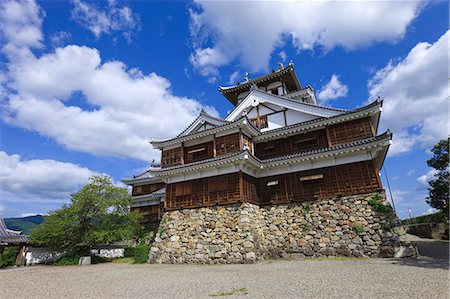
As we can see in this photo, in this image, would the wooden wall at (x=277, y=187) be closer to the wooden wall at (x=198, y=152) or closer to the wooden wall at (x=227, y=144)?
the wooden wall at (x=227, y=144)

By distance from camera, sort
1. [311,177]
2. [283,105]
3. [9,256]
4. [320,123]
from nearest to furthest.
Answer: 1. [311,177]
2. [320,123]
3. [9,256]
4. [283,105]

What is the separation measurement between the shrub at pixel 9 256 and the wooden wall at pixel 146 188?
43.2ft

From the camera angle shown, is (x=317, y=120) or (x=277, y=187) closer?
(x=277, y=187)

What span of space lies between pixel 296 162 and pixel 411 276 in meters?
9.55

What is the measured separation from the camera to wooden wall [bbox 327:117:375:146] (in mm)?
16875

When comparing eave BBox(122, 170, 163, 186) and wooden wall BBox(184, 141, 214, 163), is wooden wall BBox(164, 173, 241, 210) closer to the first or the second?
wooden wall BBox(184, 141, 214, 163)

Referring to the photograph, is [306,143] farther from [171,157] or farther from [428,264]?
[171,157]

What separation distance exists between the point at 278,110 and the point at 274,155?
4126mm

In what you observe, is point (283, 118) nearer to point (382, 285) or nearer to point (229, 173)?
point (229, 173)

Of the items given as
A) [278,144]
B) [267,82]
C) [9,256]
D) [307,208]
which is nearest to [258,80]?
[267,82]

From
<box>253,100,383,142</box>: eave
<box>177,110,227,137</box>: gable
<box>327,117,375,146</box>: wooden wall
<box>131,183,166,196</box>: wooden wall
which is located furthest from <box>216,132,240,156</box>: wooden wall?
<box>131,183,166,196</box>: wooden wall

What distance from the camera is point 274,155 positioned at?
19.7 m

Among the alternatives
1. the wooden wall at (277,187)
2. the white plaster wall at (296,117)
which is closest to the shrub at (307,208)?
the wooden wall at (277,187)

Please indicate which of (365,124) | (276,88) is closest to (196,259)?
(365,124)
